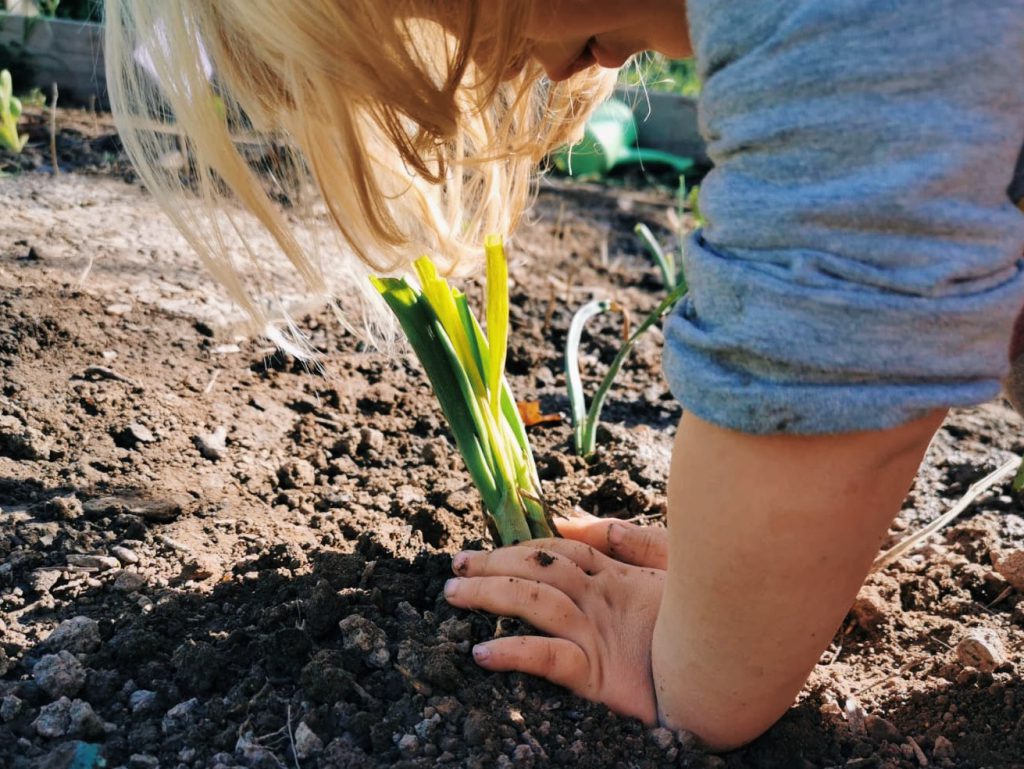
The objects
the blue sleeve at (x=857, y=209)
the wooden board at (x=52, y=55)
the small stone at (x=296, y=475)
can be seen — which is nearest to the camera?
the blue sleeve at (x=857, y=209)

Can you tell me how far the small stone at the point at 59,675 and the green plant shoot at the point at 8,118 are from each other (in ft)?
6.52

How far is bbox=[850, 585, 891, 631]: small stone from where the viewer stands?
165 centimetres

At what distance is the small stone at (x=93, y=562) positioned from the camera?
152 cm

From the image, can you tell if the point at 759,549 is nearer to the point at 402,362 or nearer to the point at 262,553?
the point at 262,553

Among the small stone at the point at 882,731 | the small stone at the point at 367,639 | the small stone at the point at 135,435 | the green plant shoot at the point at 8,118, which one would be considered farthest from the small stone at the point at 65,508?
the green plant shoot at the point at 8,118

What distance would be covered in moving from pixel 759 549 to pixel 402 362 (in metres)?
1.34

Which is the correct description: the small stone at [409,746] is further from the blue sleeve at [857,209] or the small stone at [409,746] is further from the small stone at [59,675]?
the blue sleeve at [857,209]

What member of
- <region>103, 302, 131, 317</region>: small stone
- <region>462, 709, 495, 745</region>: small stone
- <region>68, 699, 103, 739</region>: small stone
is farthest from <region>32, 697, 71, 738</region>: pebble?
<region>103, 302, 131, 317</region>: small stone

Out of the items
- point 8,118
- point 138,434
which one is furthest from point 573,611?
point 8,118

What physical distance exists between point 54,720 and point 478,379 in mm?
767

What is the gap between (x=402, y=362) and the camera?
2.38 m

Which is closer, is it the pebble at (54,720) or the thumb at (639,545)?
the pebble at (54,720)

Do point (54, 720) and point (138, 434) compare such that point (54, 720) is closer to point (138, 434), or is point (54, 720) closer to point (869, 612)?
point (138, 434)

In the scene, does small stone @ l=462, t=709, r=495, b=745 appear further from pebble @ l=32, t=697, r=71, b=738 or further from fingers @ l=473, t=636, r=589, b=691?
pebble @ l=32, t=697, r=71, b=738
